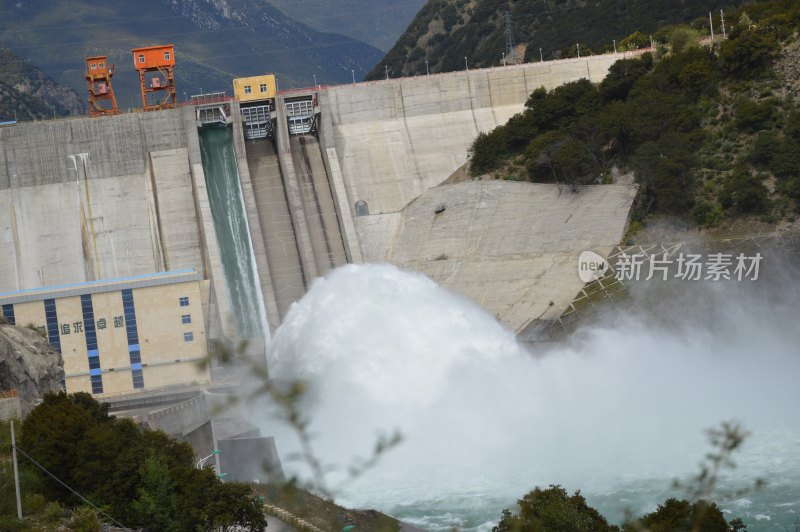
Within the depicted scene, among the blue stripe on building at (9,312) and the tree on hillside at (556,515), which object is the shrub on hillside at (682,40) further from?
the tree on hillside at (556,515)

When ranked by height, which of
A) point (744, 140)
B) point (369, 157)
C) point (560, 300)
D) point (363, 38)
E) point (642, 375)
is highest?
point (363, 38)

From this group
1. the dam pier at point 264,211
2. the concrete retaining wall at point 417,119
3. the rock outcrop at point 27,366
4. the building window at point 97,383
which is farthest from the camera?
the concrete retaining wall at point 417,119

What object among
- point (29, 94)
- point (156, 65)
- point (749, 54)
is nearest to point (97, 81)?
point (156, 65)

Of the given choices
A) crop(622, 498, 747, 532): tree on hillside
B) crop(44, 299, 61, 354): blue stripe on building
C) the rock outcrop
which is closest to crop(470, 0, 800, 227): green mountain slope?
crop(44, 299, 61, 354): blue stripe on building

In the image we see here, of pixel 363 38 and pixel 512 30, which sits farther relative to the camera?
pixel 363 38

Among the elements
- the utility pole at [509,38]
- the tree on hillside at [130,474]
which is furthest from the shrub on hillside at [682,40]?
the tree on hillside at [130,474]

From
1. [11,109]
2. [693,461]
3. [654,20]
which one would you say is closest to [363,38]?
[11,109]

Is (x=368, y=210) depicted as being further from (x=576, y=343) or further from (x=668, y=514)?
(x=668, y=514)

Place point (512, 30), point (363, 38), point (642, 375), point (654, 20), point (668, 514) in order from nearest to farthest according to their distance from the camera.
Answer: point (668, 514)
point (642, 375)
point (654, 20)
point (512, 30)
point (363, 38)

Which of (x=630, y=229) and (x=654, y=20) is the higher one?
(x=654, y=20)
